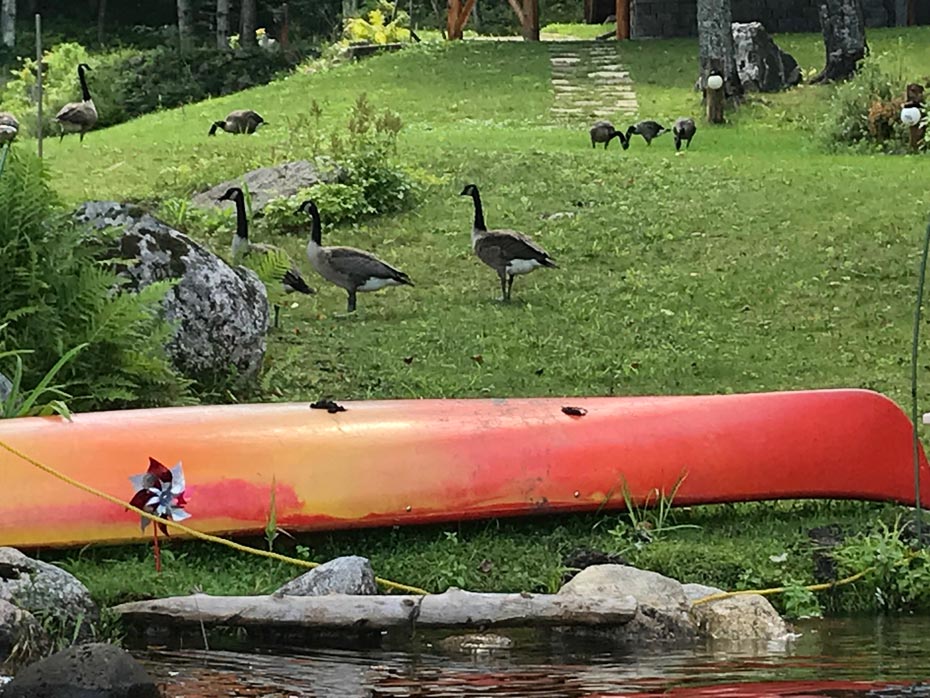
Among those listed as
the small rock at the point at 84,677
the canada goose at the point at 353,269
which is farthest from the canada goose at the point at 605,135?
the small rock at the point at 84,677

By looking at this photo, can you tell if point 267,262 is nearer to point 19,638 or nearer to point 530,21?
point 19,638

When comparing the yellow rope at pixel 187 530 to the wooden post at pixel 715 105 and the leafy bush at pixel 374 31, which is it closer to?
the wooden post at pixel 715 105

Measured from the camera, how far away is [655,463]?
7691mm

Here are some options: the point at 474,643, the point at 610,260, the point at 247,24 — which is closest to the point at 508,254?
the point at 610,260

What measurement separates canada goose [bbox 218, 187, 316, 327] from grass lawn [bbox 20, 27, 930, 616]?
265 mm

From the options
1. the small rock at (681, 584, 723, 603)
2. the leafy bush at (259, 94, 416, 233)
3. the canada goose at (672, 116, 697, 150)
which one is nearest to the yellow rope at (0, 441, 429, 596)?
the small rock at (681, 584, 723, 603)

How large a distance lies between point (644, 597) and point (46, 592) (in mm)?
2238

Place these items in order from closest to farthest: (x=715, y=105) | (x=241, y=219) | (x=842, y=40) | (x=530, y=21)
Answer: (x=241, y=219), (x=715, y=105), (x=842, y=40), (x=530, y=21)

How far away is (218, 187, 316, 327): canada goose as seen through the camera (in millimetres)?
11062

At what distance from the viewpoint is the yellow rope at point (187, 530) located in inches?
268

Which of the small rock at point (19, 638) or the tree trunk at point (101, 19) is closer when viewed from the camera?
the small rock at point (19, 638)

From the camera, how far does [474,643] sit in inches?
246

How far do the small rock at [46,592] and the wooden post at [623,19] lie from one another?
1172 inches

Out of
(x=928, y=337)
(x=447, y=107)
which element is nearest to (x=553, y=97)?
(x=447, y=107)
